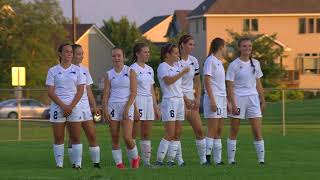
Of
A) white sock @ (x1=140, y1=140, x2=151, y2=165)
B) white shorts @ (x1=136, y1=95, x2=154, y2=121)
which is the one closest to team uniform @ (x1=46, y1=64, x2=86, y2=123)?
white shorts @ (x1=136, y1=95, x2=154, y2=121)

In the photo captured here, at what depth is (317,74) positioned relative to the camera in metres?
82.4

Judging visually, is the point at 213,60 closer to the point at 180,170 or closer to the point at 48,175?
the point at 180,170

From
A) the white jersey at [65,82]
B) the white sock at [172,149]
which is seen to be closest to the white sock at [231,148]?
the white sock at [172,149]

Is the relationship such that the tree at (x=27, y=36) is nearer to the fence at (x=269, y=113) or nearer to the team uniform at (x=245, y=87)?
the fence at (x=269, y=113)

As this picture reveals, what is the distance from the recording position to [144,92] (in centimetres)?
1616

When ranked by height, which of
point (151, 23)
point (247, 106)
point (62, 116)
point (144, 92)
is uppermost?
point (151, 23)

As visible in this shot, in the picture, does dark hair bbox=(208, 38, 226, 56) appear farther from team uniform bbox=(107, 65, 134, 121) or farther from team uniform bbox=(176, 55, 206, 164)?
team uniform bbox=(107, 65, 134, 121)

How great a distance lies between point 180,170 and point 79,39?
7762 centimetres

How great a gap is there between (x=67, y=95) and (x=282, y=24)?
224 ft

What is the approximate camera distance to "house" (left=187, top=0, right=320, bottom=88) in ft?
270

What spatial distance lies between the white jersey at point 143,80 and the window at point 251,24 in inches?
2607

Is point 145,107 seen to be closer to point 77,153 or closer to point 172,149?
point 172,149

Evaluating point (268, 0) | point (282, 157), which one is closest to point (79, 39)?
point (268, 0)

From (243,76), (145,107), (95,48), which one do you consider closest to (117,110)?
(145,107)
